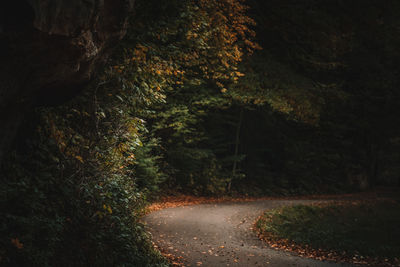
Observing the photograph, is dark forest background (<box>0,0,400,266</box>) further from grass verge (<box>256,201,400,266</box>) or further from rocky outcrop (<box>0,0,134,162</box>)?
grass verge (<box>256,201,400,266</box>)

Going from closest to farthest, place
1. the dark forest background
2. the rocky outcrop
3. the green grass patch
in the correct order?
the rocky outcrop < the dark forest background < the green grass patch

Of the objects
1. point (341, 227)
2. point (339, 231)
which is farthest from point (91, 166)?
point (341, 227)

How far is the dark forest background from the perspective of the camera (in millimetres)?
5176

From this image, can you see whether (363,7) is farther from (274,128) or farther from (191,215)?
(191,215)

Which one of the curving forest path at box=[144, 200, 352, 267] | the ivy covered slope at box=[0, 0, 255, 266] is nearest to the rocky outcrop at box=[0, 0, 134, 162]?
the ivy covered slope at box=[0, 0, 255, 266]

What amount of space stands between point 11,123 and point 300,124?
19.6m

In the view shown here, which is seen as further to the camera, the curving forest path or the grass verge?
the grass verge

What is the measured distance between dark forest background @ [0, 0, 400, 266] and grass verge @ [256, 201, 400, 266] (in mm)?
4535

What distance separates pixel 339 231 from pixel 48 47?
1197 centimetres

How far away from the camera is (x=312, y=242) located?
952 cm

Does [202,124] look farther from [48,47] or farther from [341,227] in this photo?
[48,47]

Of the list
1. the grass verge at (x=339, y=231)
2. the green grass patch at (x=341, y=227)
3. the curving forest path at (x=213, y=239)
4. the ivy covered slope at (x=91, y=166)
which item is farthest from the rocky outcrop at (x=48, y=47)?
the green grass patch at (x=341, y=227)

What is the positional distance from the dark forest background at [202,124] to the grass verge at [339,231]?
14.9 ft

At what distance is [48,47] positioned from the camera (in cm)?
394
